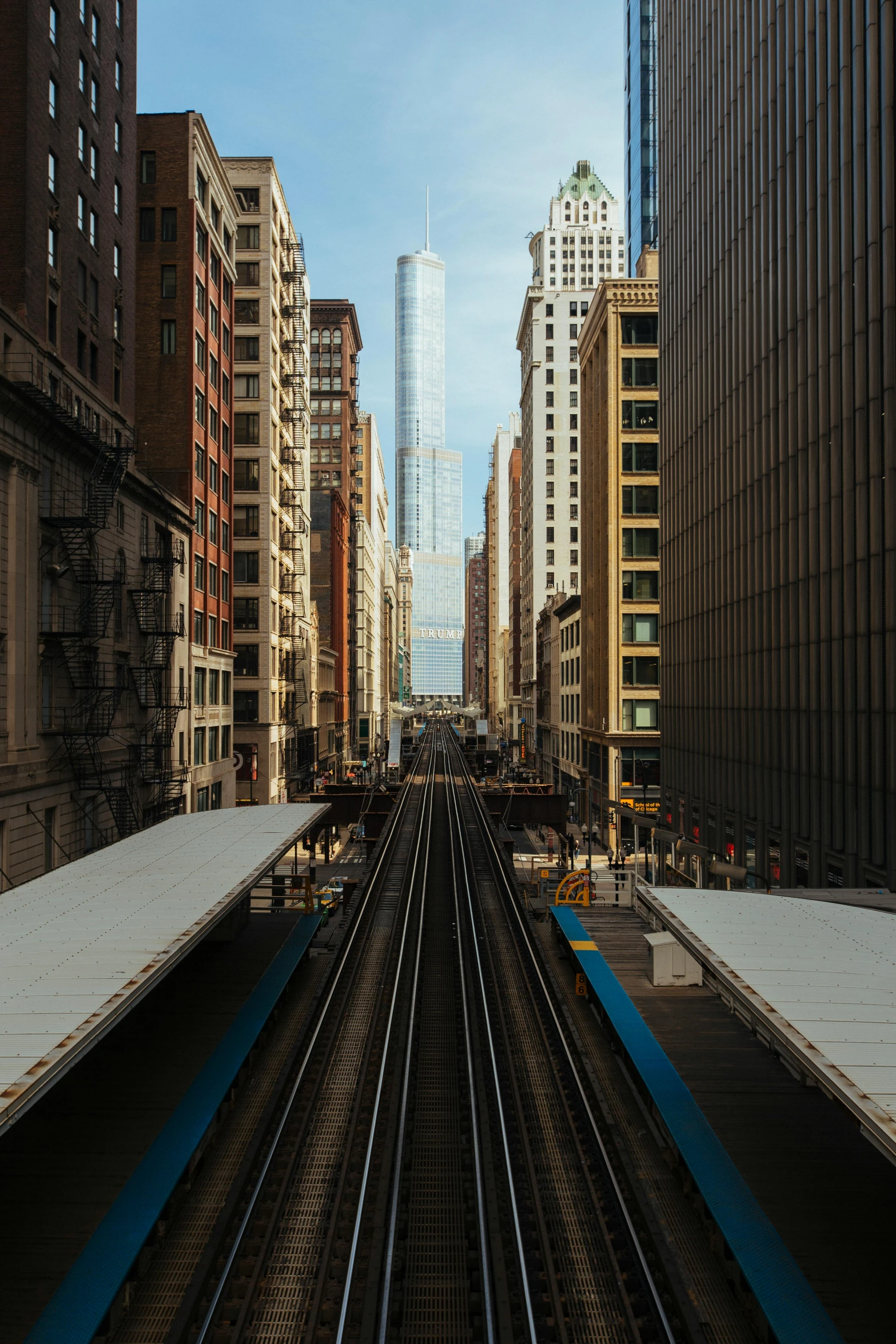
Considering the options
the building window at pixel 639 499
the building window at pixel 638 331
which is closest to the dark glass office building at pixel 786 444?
the building window at pixel 639 499

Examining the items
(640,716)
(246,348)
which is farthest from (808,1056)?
(246,348)

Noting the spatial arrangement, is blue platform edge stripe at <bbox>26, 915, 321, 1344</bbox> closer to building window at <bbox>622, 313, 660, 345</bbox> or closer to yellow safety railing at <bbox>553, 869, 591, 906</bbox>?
yellow safety railing at <bbox>553, 869, 591, 906</bbox>

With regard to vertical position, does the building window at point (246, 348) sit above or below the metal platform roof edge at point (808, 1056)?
above

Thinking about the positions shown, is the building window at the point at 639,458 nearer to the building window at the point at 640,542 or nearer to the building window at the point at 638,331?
the building window at the point at 640,542

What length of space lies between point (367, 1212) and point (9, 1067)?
6.84 meters

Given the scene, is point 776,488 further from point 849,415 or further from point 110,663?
point 110,663

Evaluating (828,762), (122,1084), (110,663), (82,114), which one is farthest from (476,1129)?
(82,114)

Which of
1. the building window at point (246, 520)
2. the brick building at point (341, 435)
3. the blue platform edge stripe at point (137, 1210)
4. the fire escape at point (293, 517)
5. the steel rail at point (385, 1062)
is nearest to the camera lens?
A: the blue platform edge stripe at point (137, 1210)

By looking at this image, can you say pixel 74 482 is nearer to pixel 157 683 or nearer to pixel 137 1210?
pixel 157 683

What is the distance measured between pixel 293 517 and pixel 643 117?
73.3 metres

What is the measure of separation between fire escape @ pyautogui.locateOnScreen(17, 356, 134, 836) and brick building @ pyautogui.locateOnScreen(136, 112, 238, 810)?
41.8 ft

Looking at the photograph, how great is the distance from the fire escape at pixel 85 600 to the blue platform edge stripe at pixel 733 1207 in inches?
793

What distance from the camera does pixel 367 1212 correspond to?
45.4ft

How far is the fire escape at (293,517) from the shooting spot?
67438 mm
